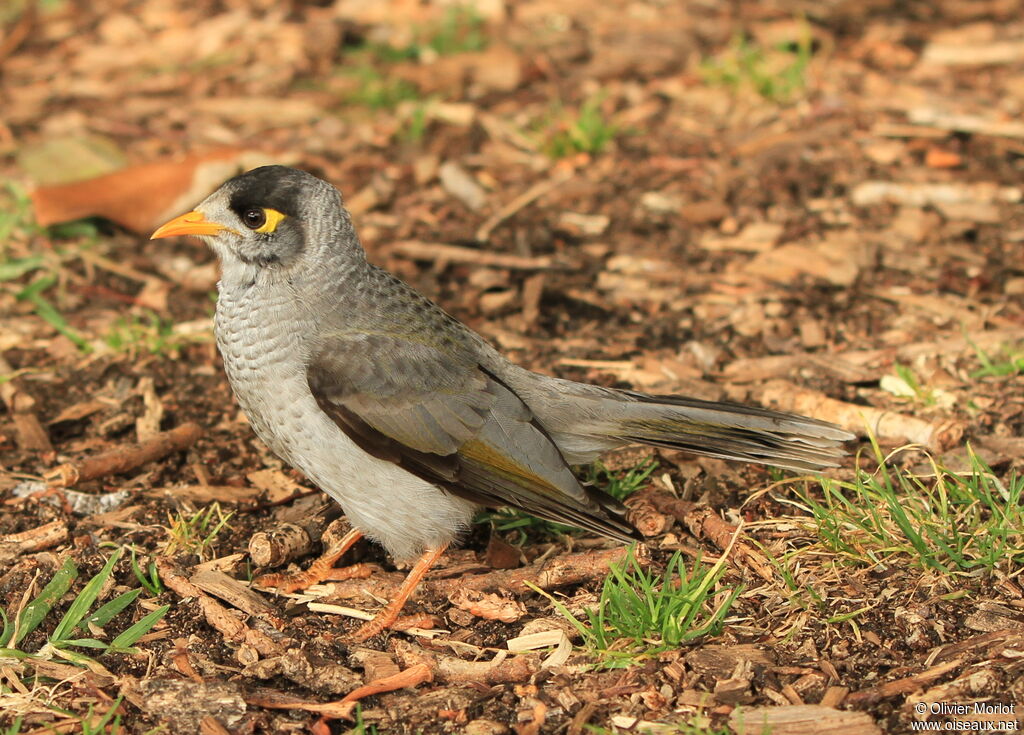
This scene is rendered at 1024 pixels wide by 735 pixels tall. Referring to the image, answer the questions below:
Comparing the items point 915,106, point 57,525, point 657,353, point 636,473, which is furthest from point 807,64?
point 57,525

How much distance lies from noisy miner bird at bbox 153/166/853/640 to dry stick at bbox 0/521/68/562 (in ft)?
3.41

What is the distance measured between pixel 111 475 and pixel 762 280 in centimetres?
423

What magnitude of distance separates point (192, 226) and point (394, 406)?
133cm

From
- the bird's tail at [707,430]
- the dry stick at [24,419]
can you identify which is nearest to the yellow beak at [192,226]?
the dry stick at [24,419]

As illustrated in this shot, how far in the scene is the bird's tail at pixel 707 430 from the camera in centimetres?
530

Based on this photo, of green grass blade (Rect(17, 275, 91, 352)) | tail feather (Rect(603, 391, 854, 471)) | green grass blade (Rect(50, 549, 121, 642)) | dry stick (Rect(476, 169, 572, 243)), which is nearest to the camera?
green grass blade (Rect(50, 549, 121, 642))

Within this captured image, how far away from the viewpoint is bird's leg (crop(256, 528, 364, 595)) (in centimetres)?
523

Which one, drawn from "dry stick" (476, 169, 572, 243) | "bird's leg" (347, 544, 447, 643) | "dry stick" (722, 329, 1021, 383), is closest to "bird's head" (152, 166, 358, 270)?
"bird's leg" (347, 544, 447, 643)

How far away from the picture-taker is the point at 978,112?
351 inches

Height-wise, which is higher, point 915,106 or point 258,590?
point 915,106

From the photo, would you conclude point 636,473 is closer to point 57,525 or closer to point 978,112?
point 57,525

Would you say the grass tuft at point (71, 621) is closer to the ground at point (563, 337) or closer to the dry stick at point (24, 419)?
the ground at point (563, 337)

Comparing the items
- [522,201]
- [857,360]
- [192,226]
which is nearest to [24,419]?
[192,226]

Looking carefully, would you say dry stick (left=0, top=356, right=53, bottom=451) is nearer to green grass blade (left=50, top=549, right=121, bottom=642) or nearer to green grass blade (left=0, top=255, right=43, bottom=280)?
green grass blade (left=0, top=255, right=43, bottom=280)
